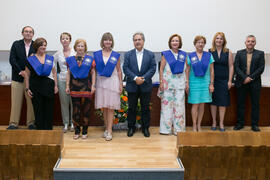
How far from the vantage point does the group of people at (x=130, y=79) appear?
2.90 m

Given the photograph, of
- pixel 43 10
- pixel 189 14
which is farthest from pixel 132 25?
pixel 43 10

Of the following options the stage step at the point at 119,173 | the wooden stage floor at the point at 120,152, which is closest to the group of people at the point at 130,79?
the wooden stage floor at the point at 120,152

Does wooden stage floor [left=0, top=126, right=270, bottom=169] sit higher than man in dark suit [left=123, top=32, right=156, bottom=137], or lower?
lower

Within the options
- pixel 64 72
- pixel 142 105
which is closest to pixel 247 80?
pixel 142 105

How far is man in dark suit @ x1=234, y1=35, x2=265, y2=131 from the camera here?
3395 millimetres

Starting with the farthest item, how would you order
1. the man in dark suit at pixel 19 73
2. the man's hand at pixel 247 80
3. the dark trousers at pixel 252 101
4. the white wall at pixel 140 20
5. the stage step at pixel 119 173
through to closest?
the white wall at pixel 140 20
the dark trousers at pixel 252 101
the man's hand at pixel 247 80
the man in dark suit at pixel 19 73
the stage step at pixel 119 173

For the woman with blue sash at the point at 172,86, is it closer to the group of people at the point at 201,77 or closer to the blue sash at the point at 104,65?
the group of people at the point at 201,77

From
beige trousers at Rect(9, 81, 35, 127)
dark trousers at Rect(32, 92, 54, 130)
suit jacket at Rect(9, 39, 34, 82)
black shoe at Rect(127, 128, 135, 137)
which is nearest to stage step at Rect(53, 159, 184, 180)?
dark trousers at Rect(32, 92, 54, 130)

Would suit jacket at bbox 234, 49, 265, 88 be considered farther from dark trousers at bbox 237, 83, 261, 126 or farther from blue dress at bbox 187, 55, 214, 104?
blue dress at bbox 187, 55, 214, 104

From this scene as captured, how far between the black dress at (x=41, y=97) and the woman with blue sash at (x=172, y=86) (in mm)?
1367

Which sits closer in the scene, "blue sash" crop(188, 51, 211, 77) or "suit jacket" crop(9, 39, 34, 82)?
"blue sash" crop(188, 51, 211, 77)

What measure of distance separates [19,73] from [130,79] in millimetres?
1452

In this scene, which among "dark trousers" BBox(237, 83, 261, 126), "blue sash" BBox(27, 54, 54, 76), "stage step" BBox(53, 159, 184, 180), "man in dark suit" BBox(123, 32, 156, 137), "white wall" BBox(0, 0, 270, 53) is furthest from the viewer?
"white wall" BBox(0, 0, 270, 53)

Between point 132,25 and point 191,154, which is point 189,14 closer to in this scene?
point 132,25
